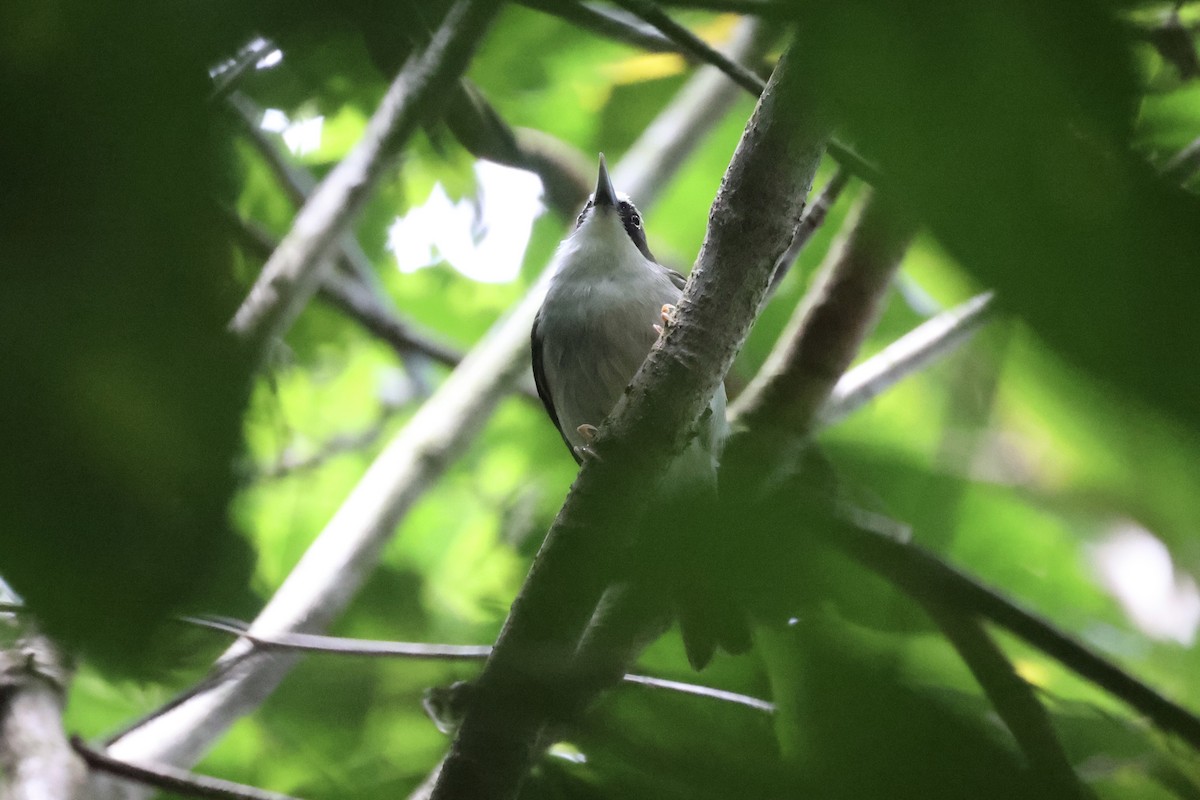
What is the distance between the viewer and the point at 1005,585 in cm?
95

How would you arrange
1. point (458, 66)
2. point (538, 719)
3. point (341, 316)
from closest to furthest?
point (538, 719), point (458, 66), point (341, 316)

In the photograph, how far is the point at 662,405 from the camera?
1497 mm

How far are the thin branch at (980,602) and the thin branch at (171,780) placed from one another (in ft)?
2.87

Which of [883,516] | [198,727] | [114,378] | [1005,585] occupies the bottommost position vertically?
[198,727]

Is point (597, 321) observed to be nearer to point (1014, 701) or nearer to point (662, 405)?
point (662, 405)

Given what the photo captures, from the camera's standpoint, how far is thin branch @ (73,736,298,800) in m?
1.38

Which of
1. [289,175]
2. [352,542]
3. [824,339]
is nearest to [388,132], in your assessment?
[289,175]

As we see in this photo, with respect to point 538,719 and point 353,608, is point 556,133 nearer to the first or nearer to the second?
point 353,608

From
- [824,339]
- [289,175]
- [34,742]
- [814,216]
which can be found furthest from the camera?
[824,339]

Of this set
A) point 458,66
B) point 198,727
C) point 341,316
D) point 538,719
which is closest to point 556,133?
point 341,316

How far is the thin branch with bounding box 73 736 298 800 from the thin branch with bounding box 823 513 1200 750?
2.87 ft

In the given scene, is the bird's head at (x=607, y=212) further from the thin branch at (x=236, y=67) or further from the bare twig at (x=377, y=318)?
the thin branch at (x=236, y=67)

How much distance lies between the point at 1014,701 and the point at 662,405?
3.11 feet

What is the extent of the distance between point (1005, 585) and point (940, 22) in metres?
0.68
